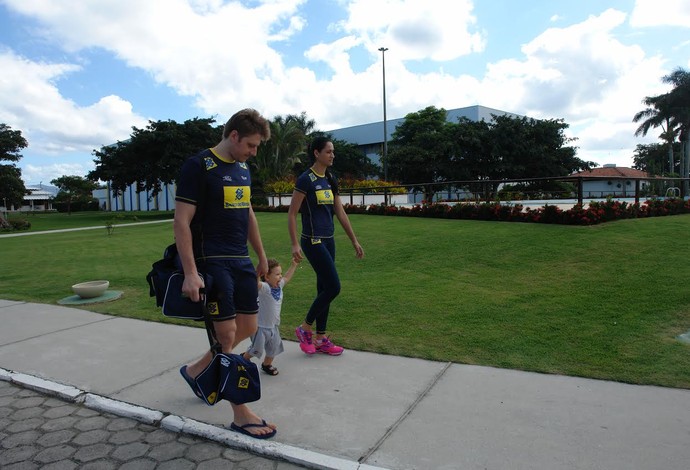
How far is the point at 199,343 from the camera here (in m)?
4.54

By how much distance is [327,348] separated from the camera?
4164 mm

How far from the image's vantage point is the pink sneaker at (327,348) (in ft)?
13.6

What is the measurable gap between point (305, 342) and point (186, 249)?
1.83m

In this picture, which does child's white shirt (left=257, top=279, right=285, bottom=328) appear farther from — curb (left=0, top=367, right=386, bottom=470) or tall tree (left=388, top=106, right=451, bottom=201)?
tall tree (left=388, top=106, right=451, bottom=201)

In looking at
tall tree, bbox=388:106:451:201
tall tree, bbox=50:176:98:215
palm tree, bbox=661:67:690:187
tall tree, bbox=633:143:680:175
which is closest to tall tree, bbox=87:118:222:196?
tall tree, bbox=388:106:451:201

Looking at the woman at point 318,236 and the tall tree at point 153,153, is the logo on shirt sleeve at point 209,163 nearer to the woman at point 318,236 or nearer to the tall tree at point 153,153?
the woman at point 318,236

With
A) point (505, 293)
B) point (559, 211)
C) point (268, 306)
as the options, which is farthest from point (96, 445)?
point (559, 211)

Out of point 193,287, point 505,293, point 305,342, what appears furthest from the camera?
point 505,293

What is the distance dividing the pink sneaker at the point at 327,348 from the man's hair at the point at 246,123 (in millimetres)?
2003

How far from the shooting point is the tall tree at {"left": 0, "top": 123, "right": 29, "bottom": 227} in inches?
1162

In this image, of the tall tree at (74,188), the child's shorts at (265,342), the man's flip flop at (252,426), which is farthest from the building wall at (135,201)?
the man's flip flop at (252,426)

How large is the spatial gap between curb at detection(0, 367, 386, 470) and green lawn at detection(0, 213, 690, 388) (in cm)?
171

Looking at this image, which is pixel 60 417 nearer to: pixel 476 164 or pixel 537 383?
pixel 537 383

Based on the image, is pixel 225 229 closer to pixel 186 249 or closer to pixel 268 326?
pixel 186 249
